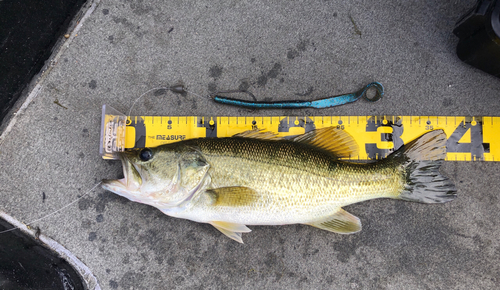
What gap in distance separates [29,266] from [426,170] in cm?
358

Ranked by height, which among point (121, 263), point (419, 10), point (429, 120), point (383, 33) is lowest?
point (121, 263)

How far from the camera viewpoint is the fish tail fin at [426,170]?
2285mm

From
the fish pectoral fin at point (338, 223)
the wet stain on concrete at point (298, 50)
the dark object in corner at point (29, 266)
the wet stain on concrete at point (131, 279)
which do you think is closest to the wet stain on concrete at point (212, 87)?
the wet stain on concrete at point (298, 50)

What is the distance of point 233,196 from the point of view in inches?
81.4

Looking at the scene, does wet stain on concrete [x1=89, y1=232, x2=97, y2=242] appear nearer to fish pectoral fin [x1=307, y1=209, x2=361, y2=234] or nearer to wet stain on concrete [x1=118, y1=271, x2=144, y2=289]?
wet stain on concrete [x1=118, y1=271, x2=144, y2=289]

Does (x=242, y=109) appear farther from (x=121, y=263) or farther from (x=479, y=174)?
(x=479, y=174)

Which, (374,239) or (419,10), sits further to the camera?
(419,10)

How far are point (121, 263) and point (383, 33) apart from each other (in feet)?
10.5

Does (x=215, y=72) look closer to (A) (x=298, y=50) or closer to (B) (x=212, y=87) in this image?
(B) (x=212, y=87)

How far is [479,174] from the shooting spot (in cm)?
253

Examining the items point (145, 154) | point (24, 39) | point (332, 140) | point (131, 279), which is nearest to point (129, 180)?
point (145, 154)

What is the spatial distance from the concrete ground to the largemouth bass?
0.33 metres

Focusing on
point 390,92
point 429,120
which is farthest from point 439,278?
point 390,92

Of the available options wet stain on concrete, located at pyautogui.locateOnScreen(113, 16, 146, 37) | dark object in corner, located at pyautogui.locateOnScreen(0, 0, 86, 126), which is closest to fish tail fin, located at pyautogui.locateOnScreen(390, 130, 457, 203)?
wet stain on concrete, located at pyautogui.locateOnScreen(113, 16, 146, 37)
